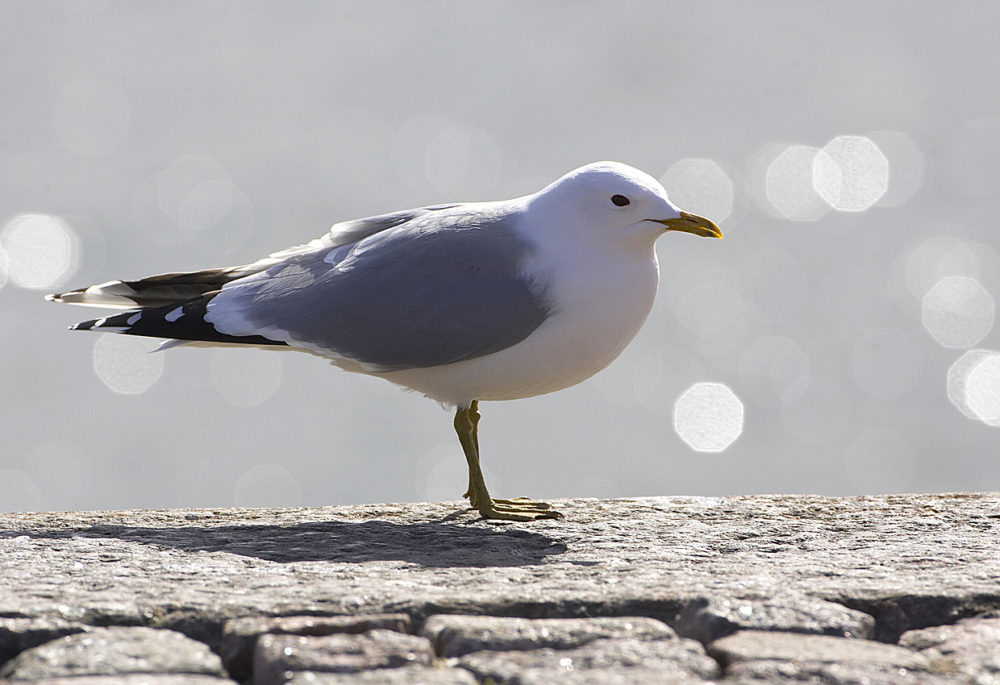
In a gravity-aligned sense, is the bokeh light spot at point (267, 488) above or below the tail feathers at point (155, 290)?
below

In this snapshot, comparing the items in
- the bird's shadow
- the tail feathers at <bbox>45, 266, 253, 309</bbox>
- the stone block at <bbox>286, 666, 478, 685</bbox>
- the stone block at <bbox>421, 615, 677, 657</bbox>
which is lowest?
the stone block at <bbox>286, 666, 478, 685</bbox>

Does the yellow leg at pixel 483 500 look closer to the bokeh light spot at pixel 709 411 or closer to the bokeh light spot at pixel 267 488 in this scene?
the bokeh light spot at pixel 267 488

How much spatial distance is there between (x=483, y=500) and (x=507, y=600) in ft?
4.56

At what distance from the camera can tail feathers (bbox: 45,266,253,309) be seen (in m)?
4.47

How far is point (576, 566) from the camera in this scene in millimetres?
3098

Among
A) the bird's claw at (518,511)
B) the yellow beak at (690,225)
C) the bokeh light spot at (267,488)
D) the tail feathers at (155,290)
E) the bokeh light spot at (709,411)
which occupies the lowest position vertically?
the bokeh light spot at (267,488)

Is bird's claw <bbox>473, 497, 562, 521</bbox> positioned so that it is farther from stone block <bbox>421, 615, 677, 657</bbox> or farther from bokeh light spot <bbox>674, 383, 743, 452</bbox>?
bokeh light spot <bbox>674, 383, 743, 452</bbox>

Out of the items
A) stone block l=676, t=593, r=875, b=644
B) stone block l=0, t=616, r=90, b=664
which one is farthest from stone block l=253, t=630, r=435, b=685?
stone block l=676, t=593, r=875, b=644

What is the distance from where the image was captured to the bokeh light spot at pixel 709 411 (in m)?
15.7

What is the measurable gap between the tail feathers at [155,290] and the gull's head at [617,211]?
1166 mm

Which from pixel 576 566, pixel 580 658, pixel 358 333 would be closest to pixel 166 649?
pixel 580 658

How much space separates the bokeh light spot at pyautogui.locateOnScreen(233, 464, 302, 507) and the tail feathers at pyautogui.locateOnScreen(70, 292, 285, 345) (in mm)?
9953

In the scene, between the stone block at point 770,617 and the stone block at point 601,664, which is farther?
the stone block at point 770,617

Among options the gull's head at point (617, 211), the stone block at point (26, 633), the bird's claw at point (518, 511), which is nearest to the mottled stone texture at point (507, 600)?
the stone block at point (26, 633)
